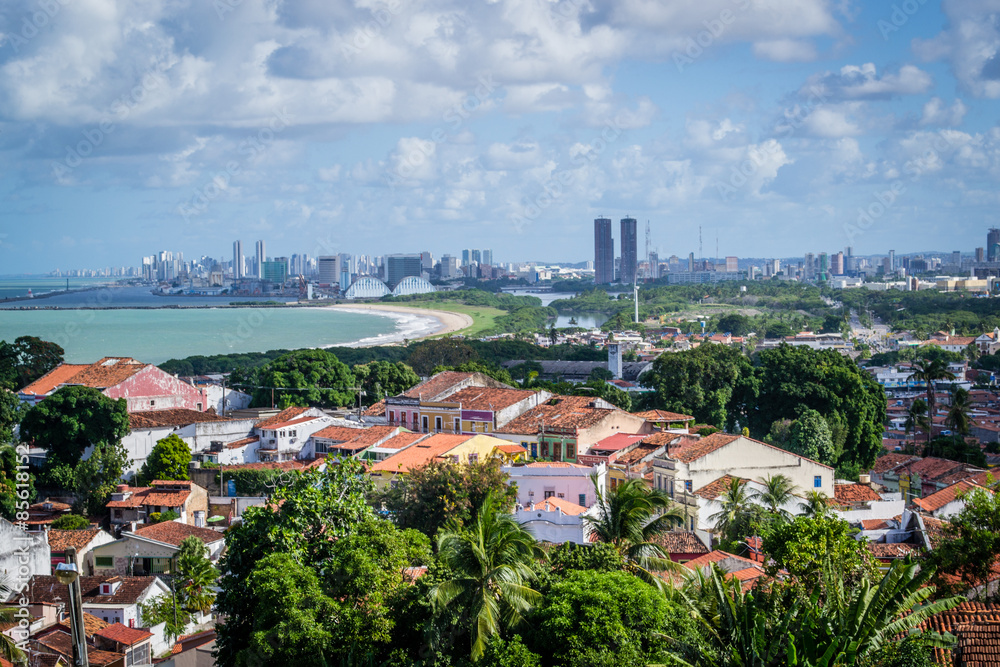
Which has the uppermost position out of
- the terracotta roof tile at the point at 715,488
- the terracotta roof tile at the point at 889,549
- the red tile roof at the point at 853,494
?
the terracotta roof tile at the point at 715,488

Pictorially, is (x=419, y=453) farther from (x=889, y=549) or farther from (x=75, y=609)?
(x=75, y=609)

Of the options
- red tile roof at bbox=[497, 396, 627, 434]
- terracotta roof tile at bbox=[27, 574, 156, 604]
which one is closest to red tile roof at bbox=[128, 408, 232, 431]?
red tile roof at bbox=[497, 396, 627, 434]

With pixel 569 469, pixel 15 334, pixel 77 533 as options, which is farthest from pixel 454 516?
pixel 15 334

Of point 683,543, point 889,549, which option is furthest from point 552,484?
point 889,549

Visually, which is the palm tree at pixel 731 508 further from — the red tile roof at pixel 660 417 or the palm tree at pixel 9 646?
the palm tree at pixel 9 646

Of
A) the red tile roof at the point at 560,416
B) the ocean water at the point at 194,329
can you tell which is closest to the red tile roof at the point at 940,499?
the red tile roof at the point at 560,416

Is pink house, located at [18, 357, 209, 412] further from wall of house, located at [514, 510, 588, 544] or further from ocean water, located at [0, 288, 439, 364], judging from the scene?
ocean water, located at [0, 288, 439, 364]

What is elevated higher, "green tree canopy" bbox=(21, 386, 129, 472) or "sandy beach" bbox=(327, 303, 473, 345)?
"green tree canopy" bbox=(21, 386, 129, 472)
